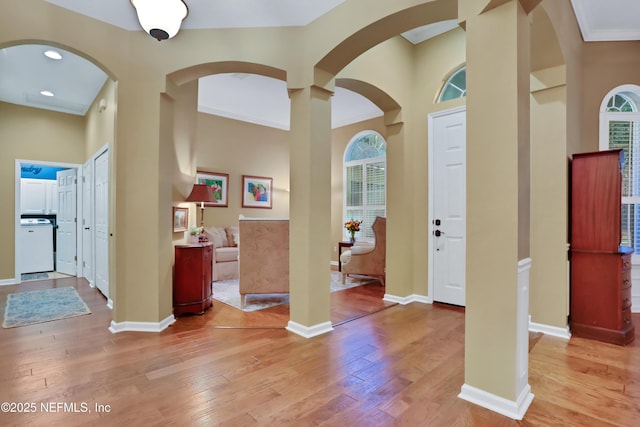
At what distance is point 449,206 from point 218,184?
4.57 m

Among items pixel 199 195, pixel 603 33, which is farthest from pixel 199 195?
pixel 603 33

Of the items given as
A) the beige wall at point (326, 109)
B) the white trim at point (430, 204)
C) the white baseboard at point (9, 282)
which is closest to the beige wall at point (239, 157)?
the beige wall at point (326, 109)

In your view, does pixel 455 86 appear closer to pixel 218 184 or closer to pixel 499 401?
pixel 499 401

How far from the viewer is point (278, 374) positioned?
2.38 metres

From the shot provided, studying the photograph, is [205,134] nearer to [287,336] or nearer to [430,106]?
[430,106]

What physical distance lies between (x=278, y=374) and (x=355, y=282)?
337 centimetres

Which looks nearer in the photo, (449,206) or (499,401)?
(499,401)

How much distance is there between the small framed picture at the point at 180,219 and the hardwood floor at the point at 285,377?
1.20 metres

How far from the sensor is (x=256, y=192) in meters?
7.39

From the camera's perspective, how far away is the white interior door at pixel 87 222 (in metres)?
5.35

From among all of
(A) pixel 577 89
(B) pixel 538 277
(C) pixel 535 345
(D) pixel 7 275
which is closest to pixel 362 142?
(A) pixel 577 89

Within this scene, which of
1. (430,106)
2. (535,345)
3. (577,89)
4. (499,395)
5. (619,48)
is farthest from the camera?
(430,106)

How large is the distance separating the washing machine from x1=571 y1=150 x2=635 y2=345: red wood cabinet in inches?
336

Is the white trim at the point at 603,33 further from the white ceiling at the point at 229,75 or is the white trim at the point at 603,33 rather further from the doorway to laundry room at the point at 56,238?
the doorway to laundry room at the point at 56,238
